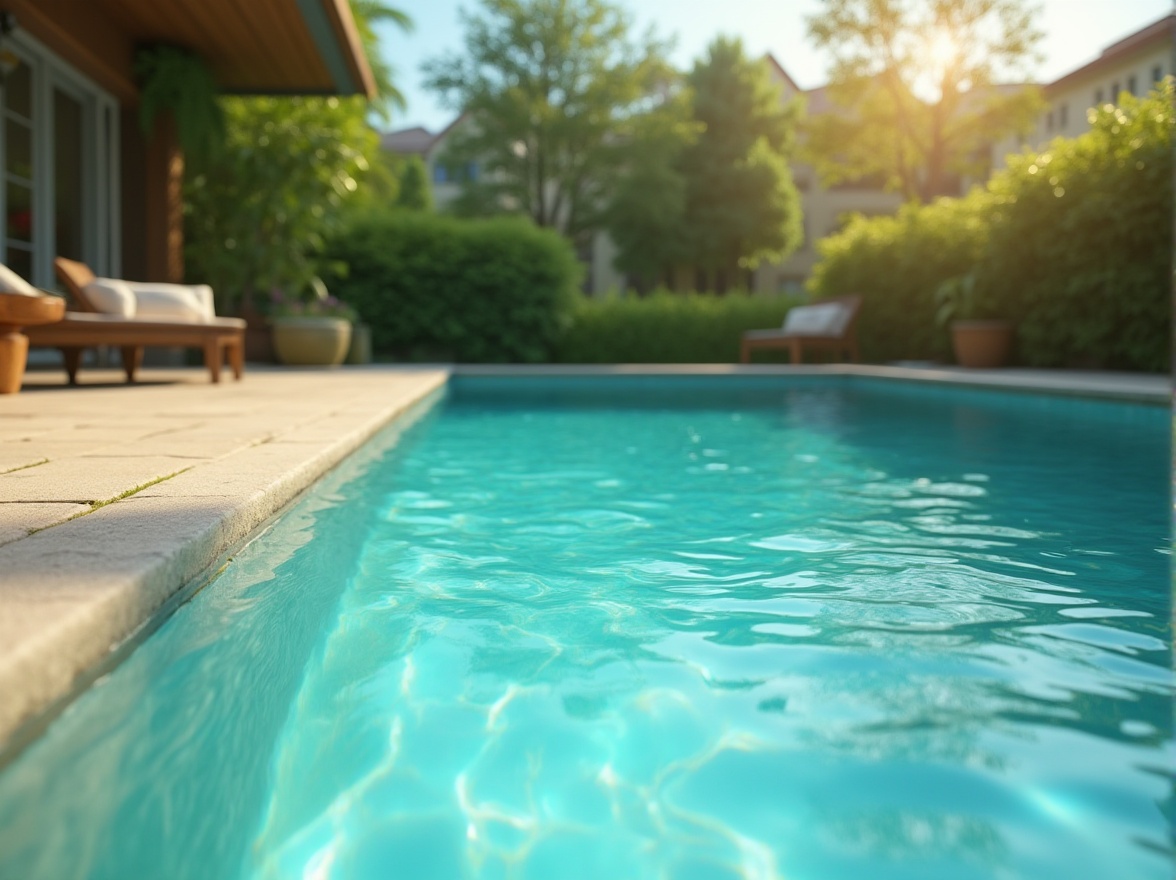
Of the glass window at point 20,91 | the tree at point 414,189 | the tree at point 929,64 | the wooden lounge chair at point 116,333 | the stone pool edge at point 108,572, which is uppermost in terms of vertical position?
the tree at point 929,64

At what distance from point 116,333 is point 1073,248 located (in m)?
8.71

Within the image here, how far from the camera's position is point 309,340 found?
10516mm

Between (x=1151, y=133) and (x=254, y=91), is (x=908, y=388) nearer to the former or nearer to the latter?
(x=1151, y=133)

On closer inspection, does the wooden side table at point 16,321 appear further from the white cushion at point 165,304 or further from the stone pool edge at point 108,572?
the stone pool edge at point 108,572

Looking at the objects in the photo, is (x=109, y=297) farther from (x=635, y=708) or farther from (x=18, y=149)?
(x=635, y=708)

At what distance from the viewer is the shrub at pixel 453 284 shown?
12.9m

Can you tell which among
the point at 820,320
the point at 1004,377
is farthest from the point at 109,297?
the point at 820,320

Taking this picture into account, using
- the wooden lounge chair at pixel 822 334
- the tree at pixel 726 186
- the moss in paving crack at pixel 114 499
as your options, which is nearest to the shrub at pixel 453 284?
the wooden lounge chair at pixel 822 334

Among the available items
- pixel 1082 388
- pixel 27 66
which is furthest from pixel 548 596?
pixel 27 66

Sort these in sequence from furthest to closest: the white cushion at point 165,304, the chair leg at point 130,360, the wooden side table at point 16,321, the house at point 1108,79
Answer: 1. the house at point 1108,79
2. the white cushion at point 165,304
3. the chair leg at point 130,360
4. the wooden side table at point 16,321

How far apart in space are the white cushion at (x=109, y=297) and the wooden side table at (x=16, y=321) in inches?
49.0

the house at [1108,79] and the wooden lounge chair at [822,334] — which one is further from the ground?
the house at [1108,79]

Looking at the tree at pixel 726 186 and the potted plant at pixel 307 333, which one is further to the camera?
the tree at pixel 726 186

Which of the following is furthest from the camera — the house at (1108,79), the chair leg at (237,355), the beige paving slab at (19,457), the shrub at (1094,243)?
the house at (1108,79)
